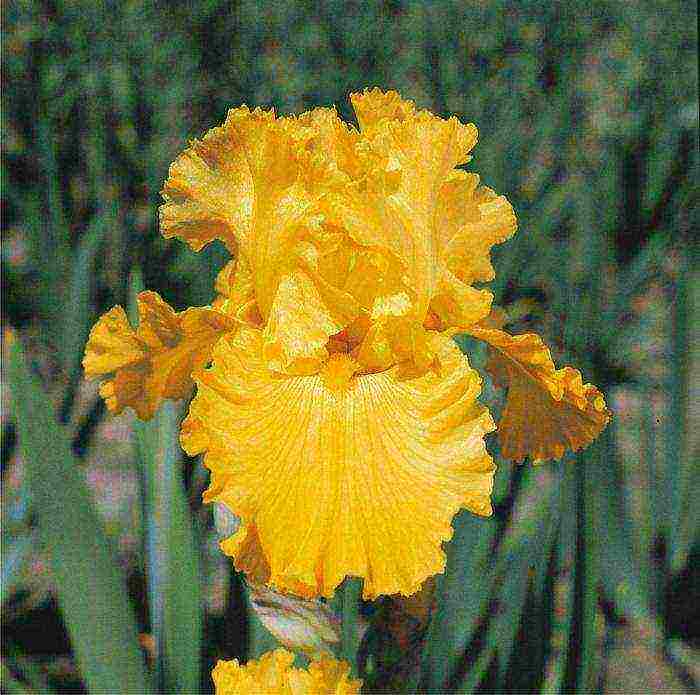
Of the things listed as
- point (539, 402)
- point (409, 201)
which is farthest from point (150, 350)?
point (539, 402)

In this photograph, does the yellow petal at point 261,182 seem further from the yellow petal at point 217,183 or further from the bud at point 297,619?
the bud at point 297,619

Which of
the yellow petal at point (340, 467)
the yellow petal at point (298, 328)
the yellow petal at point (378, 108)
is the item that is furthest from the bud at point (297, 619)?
the yellow petal at point (378, 108)

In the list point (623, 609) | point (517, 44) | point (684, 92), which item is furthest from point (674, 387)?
point (517, 44)

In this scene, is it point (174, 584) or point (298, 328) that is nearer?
point (298, 328)

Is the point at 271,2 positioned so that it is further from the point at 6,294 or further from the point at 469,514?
the point at 469,514

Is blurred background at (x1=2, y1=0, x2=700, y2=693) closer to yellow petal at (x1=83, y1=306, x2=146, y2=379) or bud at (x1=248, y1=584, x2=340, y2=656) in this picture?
bud at (x1=248, y1=584, x2=340, y2=656)

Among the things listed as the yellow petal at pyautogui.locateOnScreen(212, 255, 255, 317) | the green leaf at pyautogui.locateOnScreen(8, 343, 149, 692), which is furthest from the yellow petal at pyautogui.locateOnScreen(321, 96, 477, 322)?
the green leaf at pyautogui.locateOnScreen(8, 343, 149, 692)

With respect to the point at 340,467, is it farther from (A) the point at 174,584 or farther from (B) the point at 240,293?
(A) the point at 174,584
